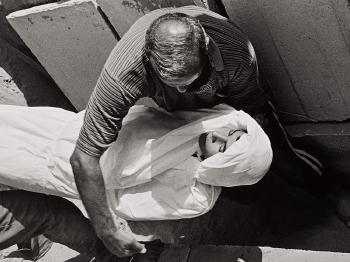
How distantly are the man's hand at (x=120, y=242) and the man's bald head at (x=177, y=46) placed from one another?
899mm

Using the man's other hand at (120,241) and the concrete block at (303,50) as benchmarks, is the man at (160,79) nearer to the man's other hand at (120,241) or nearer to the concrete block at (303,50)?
the man's other hand at (120,241)

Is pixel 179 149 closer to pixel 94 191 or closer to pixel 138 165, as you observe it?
pixel 138 165

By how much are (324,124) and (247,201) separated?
0.71 meters

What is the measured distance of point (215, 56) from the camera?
251cm

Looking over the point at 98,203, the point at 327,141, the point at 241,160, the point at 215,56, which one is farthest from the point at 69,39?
the point at 327,141

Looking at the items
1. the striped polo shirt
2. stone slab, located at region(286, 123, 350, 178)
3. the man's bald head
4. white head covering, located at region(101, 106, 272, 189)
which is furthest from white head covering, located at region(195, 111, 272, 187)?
stone slab, located at region(286, 123, 350, 178)

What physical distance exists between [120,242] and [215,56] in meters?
1.07

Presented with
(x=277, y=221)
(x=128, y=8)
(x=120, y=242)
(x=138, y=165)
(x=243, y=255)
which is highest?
(x=128, y=8)

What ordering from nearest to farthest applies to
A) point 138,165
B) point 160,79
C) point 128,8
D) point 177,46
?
point 177,46 < point 160,79 < point 138,165 < point 128,8

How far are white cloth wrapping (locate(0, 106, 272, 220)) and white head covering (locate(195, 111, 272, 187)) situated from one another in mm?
13

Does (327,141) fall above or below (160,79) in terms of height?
below

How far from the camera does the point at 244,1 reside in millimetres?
2928

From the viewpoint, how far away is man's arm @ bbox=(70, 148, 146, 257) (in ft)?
8.77

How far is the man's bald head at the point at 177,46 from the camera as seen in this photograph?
233 centimetres
